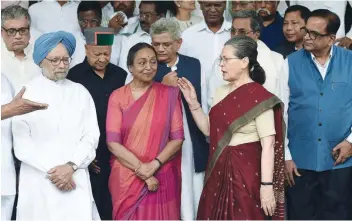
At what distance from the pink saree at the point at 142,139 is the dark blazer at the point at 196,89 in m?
0.34

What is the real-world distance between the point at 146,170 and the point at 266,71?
4.20 ft

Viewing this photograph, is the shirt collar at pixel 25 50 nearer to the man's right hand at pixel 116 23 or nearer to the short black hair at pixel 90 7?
the short black hair at pixel 90 7

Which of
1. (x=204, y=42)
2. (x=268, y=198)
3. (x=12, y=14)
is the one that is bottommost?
(x=268, y=198)

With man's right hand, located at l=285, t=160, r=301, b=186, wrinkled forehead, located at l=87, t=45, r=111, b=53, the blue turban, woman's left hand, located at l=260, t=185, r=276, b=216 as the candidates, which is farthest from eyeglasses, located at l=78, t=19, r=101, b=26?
woman's left hand, located at l=260, t=185, r=276, b=216

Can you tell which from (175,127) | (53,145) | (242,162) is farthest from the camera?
(175,127)

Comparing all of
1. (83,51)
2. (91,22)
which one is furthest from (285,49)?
(83,51)

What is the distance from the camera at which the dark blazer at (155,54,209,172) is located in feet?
19.4

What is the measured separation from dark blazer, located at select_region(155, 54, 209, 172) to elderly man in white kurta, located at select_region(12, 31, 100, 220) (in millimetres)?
879

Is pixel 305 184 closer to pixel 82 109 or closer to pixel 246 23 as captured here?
pixel 246 23

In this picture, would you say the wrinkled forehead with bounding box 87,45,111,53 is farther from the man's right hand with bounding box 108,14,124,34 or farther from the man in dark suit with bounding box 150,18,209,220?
the man's right hand with bounding box 108,14,124,34

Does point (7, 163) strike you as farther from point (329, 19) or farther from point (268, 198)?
point (329, 19)

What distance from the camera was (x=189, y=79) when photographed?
591 centimetres

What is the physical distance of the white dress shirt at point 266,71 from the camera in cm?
587

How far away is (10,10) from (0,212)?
5.32 ft
